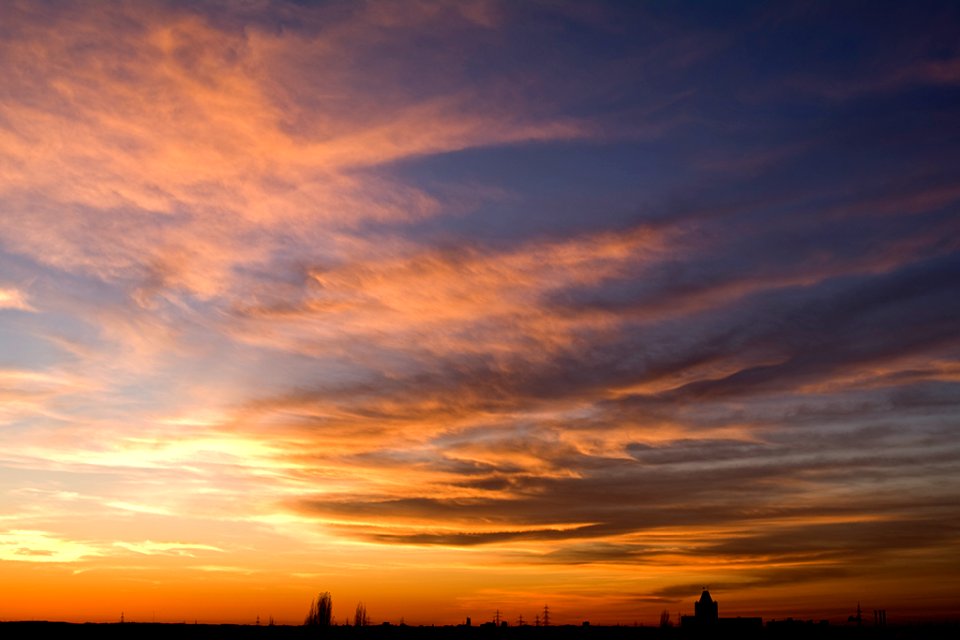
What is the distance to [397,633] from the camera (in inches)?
5108

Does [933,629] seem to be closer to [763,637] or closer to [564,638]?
[763,637]

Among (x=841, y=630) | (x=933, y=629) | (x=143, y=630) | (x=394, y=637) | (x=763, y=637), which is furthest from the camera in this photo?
(x=933, y=629)

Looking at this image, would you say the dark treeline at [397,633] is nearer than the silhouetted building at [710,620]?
Yes

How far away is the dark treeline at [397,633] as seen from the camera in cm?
10969

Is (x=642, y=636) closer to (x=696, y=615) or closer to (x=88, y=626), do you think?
(x=696, y=615)

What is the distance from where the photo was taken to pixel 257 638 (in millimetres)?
118312

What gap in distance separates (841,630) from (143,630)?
130492mm

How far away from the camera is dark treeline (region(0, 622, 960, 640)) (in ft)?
360

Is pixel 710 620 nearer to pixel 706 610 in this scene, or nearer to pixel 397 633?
pixel 706 610

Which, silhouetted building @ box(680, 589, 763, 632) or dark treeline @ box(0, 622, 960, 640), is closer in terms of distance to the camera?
dark treeline @ box(0, 622, 960, 640)

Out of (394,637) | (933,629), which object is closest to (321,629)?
(394,637)

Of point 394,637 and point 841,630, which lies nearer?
point 394,637

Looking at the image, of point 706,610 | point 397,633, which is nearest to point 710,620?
point 706,610

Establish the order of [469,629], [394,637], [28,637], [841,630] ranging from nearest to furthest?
[28,637]
[394,637]
[469,629]
[841,630]
